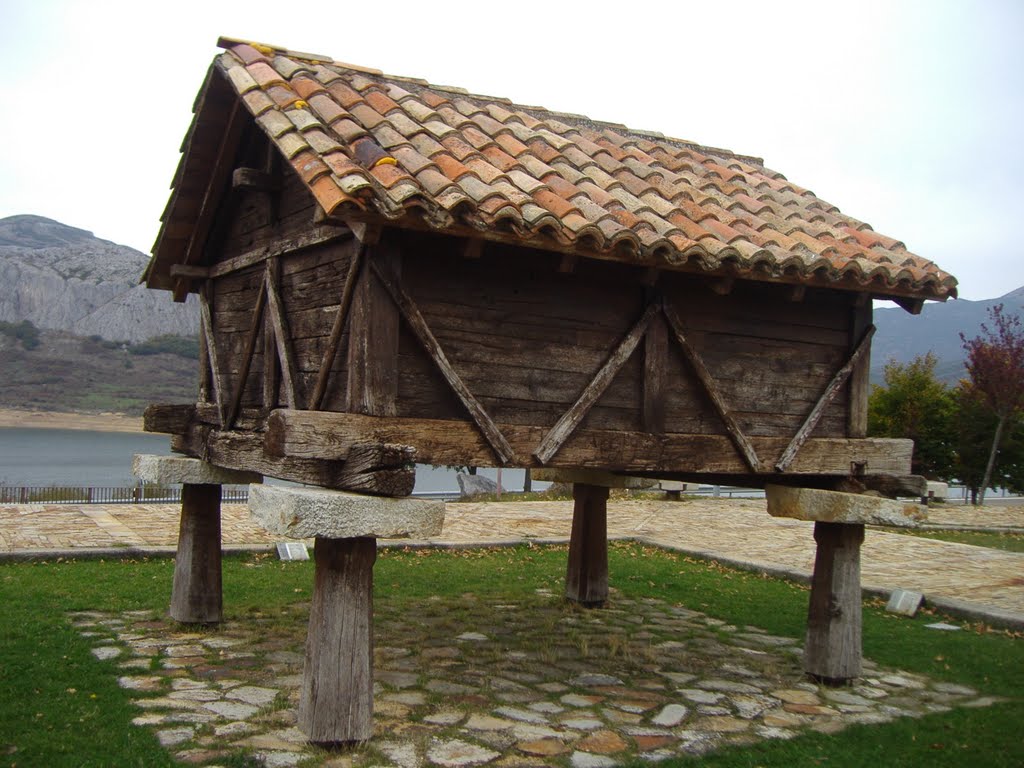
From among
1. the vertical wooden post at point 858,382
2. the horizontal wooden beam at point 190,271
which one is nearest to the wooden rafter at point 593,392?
the vertical wooden post at point 858,382

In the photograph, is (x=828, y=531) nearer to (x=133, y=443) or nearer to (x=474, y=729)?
(x=474, y=729)

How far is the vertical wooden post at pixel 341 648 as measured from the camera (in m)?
4.66

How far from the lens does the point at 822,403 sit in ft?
20.1

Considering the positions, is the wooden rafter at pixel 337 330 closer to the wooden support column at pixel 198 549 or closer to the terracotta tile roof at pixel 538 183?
the terracotta tile roof at pixel 538 183

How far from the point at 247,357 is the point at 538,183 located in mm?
2537

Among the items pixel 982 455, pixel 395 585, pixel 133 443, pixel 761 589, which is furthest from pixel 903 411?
pixel 133 443

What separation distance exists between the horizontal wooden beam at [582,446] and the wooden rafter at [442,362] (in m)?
0.06

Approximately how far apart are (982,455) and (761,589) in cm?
1420

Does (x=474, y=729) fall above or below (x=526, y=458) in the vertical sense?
below

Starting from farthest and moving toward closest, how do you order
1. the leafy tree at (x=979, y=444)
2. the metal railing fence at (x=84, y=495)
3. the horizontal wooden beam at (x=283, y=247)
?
1. the leafy tree at (x=979, y=444)
2. the metal railing fence at (x=84, y=495)
3. the horizontal wooden beam at (x=283, y=247)

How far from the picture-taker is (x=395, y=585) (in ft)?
31.3

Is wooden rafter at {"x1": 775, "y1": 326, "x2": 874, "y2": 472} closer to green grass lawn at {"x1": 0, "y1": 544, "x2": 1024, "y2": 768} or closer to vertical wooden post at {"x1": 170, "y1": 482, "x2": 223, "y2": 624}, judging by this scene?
green grass lawn at {"x1": 0, "y1": 544, "x2": 1024, "y2": 768}

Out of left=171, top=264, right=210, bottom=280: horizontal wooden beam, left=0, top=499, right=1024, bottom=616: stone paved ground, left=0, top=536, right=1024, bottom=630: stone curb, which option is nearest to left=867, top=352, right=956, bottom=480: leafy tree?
left=0, top=499, right=1024, bottom=616: stone paved ground

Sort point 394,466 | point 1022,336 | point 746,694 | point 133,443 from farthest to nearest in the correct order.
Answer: point 133,443
point 1022,336
point 746,694
point 394,466
